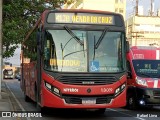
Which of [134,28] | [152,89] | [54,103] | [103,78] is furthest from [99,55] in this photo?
[134,28]

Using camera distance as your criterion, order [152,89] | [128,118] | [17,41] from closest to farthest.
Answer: [128,118]
[152,89]
[17,41]

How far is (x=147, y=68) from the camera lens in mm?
17672

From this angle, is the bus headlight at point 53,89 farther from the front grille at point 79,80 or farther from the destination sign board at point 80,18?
the destination sign board at point 80,18

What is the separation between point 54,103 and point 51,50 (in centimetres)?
158

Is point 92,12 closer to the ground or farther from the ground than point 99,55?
farther from the ground

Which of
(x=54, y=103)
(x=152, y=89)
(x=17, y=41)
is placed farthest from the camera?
(x=17, y=41)

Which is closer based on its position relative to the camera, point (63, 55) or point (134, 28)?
point (63, 55)

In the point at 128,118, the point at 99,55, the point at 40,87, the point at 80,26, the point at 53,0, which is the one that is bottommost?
the point at 128,118

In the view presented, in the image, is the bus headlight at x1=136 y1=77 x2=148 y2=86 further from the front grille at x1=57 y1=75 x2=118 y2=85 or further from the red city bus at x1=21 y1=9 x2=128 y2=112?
the front grille at x1=57 y1=75 x2=118 y2=85

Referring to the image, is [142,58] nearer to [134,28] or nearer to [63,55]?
[63,55]

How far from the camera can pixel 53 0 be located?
2634cm

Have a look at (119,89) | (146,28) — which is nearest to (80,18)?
(119,89)

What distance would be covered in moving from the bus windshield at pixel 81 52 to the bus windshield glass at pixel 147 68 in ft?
16.2

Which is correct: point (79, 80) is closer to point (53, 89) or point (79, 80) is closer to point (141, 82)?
point (53, 89)
